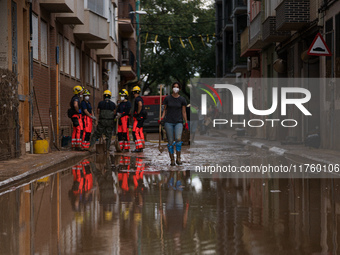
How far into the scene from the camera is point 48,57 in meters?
24.7

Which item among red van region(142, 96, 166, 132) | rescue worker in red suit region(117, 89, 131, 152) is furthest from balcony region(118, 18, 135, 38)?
rescue worker in red suit region(117, 89, 131, 152)

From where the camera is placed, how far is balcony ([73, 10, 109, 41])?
29938 mm

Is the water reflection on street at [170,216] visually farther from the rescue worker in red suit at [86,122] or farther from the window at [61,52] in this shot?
the window at [61,52]

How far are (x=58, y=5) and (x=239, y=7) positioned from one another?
27633 mm

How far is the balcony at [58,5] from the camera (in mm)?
22953

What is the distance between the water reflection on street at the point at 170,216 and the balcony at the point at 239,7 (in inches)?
1497

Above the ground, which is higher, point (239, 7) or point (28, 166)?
point (239, 7)

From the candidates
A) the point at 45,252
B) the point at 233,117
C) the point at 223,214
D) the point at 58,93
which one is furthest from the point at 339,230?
the point at 233,117

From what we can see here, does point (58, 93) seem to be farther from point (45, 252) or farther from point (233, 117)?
point (233, 117)

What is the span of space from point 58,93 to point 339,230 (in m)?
19.6

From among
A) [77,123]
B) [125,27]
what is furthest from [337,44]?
[125,27]

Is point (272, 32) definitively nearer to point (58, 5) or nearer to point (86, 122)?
point (58, 5)

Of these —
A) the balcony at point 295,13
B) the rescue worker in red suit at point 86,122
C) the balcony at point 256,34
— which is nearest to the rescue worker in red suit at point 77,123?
the rescue worker in red suit at point 86,122

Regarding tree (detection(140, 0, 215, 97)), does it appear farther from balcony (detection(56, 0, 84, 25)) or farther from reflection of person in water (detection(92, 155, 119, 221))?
reflection of person in water (detection(92, 155, 119, 221))
